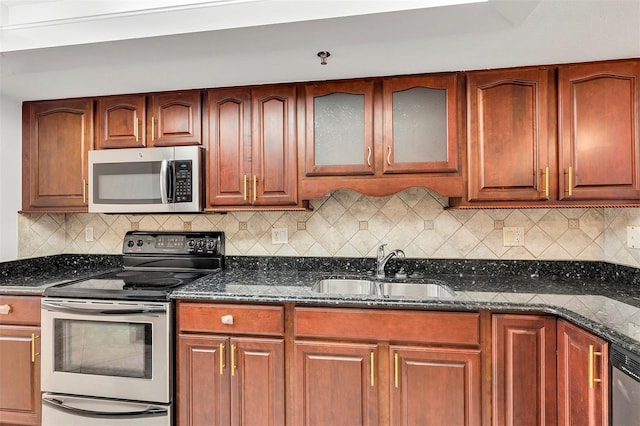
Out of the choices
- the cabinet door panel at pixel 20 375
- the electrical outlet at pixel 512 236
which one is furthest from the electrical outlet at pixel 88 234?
the electrical outlet at pixel 512 236

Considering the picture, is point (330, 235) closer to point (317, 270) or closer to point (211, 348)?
point (317, 270)

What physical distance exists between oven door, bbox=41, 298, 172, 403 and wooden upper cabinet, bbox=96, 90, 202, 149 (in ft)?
3.25

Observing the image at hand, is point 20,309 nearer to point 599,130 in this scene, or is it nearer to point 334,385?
point 334,385

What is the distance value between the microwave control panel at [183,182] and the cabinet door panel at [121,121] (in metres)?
0.33

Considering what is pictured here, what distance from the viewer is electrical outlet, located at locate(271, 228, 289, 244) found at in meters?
2.45

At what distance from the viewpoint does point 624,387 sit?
119cm

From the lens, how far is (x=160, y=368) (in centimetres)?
183

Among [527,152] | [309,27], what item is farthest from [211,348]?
[527,152]

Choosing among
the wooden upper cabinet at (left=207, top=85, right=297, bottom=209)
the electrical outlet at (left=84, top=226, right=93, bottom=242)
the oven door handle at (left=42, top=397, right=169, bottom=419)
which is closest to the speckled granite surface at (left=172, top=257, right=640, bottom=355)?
the wooden upper cabinet at (left=207, top=85, right=297, bottom=209)

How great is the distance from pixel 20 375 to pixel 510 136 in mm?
2955

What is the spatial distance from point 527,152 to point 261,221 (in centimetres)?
163

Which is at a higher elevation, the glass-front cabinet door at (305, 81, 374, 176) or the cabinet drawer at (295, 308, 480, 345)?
the glass-front cabinet door at (305, 81, 374, 176)

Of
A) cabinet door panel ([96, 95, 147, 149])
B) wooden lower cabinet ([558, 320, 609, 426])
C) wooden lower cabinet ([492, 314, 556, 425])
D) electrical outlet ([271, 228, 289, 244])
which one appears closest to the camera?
wooden lower cabinet ([558, 320, 609, 426])

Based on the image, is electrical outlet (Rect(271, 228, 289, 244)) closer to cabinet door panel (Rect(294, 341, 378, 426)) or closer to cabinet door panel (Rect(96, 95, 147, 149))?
cabinet door panel (Rect(294, 341, 378, 426))
